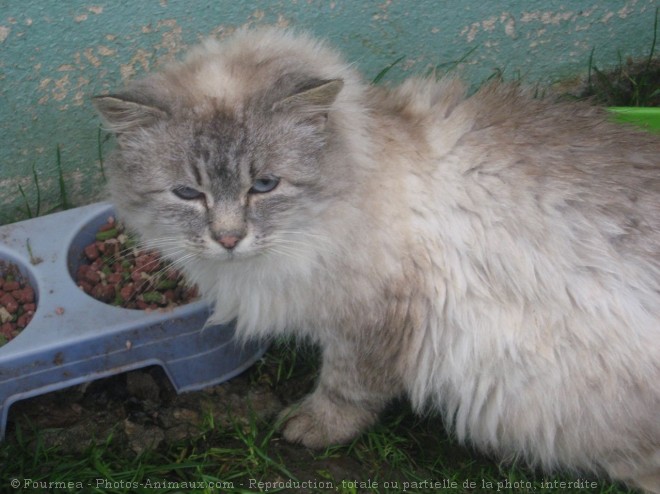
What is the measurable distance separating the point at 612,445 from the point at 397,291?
789 mm

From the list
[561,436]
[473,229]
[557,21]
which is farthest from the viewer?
[557,21]

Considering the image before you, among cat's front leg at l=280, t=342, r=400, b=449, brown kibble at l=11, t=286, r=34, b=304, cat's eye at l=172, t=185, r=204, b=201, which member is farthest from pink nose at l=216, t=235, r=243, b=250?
brown kibble at l=11, t=286, r=34, b=304

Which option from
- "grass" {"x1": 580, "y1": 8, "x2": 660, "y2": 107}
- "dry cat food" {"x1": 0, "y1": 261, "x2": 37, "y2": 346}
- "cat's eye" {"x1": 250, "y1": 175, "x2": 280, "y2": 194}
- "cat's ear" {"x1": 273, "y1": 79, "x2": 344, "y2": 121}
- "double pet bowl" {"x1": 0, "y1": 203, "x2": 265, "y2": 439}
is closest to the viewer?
"cat's ear" {"x1": 273, "y1": 79, "x2": 344, "y2": 121}

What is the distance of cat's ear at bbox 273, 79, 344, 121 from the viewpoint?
1.95 metres

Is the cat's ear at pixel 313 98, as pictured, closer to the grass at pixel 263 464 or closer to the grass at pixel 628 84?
the grass at pixel 263 464

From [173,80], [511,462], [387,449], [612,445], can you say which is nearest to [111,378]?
[387,449]

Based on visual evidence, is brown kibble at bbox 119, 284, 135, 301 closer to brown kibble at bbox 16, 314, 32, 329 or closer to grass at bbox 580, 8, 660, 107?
brown kibble at bbox 16, 314, 32, 329

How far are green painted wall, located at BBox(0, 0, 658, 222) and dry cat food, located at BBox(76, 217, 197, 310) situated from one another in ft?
1.09

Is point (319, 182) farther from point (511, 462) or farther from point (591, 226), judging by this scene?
point (511, 462)

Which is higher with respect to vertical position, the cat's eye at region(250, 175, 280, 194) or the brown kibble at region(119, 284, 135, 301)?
the cat's eye at region(250, 175, 280, 194)

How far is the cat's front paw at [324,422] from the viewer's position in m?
2.60

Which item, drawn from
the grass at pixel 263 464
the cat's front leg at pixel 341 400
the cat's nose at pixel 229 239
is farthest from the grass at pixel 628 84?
the cat's nose at pixel 229 239

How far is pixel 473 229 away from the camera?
2203 mm

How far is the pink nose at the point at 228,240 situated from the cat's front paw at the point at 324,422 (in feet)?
2.60
